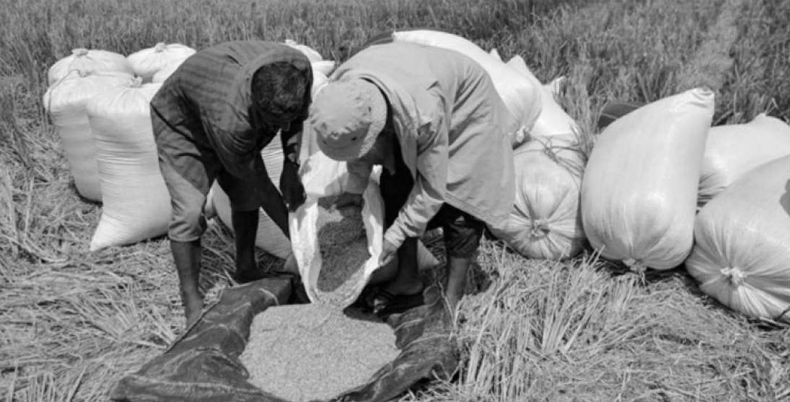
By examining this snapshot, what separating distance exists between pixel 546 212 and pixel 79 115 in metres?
2.22

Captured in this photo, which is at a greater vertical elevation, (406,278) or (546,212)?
(546,212)

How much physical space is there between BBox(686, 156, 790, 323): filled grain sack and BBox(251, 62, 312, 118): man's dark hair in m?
1.57

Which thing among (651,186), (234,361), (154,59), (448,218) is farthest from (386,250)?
(154,59)

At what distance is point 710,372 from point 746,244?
466 mm

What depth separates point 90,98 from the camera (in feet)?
10.4

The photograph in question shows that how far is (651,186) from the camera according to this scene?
2.54 m

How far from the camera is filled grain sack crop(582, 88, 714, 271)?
2520mm

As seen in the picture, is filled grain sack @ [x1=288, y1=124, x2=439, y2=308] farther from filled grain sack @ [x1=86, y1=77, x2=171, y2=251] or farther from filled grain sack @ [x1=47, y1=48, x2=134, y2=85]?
filled grain sack @ [x1=47, y1=48, x2=134, y2=85]

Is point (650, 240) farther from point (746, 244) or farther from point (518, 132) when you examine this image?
point (518, 132)

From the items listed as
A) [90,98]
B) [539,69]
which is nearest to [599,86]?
[539,69]

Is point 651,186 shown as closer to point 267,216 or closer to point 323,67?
point 267,216

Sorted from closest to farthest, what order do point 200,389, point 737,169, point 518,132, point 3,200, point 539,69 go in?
point 200,389, point 737,169, point 518,132, point 3,200, point 539,69

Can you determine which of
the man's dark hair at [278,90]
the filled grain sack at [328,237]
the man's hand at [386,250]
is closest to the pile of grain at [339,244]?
the filled grain sack at [328,237]

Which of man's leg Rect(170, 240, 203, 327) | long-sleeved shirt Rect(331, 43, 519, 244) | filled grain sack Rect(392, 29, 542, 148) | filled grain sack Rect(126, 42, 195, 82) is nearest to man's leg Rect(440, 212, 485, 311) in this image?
long-sleeved shirt Rect(331, 43, 519, 244)
